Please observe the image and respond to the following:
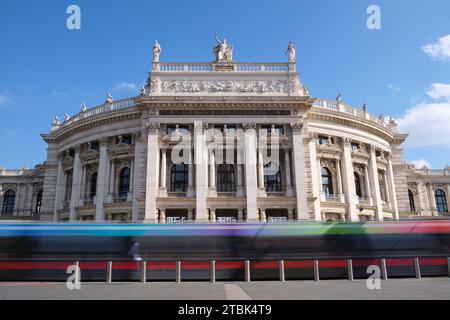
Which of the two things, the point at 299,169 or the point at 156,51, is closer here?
the point at 299,169

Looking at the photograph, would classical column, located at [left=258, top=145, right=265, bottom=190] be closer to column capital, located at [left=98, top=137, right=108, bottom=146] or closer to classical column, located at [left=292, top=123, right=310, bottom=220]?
classical column, located at [left=292, top=123, right=310, bottom=220]

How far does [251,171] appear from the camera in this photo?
32.9 m

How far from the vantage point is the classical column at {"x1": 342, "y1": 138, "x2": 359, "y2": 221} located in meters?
35.8

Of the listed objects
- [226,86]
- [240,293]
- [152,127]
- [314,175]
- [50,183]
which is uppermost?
[226,86]

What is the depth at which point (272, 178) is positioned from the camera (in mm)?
34906

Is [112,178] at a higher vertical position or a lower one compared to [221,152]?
lower

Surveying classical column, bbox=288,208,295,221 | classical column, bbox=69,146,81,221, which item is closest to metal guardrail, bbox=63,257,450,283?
classical column, bbox=288,208,295,221

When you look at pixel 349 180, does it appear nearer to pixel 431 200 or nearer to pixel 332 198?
pixel 332 198

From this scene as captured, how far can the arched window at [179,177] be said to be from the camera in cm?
3473

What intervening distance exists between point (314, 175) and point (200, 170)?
Answer: 36.0ft

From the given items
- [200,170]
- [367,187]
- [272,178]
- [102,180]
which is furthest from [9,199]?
[367,187]

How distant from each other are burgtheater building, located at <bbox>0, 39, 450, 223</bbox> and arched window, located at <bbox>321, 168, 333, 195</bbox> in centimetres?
11

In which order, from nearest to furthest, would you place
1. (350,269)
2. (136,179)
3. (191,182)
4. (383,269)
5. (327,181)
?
(350,269)
(383,269)
(191,182)
(136,179)
(327,181)

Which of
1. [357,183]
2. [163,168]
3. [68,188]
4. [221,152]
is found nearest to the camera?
[163,168]
